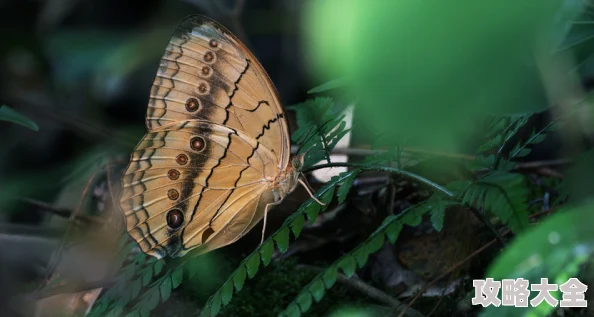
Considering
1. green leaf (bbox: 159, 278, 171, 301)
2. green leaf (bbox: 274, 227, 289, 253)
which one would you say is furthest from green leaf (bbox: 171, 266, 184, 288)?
green leaf (bbox: 274, 227, 289, 253)

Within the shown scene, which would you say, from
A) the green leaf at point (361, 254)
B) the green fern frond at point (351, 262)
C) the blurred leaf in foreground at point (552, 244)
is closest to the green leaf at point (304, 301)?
the green fern frond at point (351, 262)

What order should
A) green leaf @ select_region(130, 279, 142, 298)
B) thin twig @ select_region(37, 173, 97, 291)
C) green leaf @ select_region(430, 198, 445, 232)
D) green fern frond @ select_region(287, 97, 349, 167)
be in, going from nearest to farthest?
1. green leaf @ select_region(430, 198, 445, 232)
2. green leaf @ select_region(130, 279, 142, 298)
3. green fern frond @ select_region(287, 97, 349, 167)
4. thin twig @ select_region(37, 173, 97, 291)

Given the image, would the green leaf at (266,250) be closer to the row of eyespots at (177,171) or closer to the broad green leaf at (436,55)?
the row of eyespots at (177,171)

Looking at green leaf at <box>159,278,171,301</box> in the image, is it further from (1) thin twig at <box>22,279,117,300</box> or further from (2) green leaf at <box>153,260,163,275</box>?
(1) thin twig at <box>22,279,117,300</box>

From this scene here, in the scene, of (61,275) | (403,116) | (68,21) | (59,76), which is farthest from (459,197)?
(68,21)

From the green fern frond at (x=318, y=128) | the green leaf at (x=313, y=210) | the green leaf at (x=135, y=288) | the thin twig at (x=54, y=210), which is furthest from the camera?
the thin twig at (x=54, y=210)

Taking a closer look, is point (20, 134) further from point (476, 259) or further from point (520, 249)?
point (520, 249)
